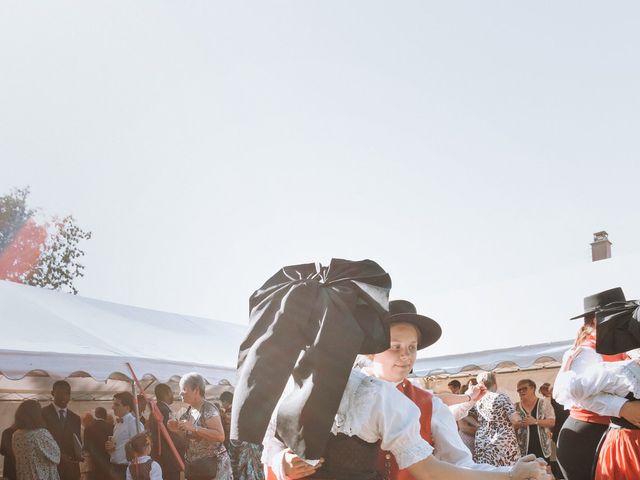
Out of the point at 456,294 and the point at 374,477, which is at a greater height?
the point at 456,294

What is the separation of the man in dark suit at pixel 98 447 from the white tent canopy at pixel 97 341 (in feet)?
3.80

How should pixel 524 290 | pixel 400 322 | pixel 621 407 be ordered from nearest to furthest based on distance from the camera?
pixel 400 322
pixel 621 407
pixel 524 290

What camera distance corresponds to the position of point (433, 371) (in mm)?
8641

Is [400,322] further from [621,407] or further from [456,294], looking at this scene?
[456,294]

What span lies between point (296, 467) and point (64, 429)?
6.12 metres

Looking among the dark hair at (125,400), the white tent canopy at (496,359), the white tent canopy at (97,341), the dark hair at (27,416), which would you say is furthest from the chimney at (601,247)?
the dark hair at (27,416)

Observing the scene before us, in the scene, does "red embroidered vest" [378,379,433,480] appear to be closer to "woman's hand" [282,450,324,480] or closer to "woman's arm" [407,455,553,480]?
"woman's arm" [407,455,553,480]

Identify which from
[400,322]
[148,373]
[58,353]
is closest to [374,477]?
[400,322]

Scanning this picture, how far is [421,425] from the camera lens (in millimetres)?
2441

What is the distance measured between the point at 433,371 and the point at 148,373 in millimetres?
3721

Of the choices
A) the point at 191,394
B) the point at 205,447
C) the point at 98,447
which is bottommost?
the point at 98,447

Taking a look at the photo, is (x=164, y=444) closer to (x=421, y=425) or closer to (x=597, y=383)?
(x=597, y=383)

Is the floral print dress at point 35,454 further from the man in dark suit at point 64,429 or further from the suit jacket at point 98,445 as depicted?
the suit jacket at point 98,445

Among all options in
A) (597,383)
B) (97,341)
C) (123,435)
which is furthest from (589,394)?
(123,435)
